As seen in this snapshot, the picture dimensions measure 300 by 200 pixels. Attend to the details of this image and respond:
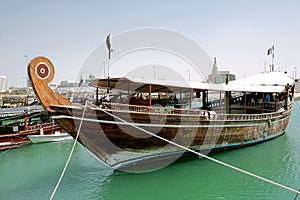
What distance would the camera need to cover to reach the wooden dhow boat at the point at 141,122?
25.4 feet

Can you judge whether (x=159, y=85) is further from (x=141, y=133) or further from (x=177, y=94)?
(x=177, y=94)

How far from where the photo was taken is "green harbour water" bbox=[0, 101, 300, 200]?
760 centimetres

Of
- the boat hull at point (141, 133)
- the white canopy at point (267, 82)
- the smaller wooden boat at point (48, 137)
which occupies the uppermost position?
the white canopy at point (267, 82)

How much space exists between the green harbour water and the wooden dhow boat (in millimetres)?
732

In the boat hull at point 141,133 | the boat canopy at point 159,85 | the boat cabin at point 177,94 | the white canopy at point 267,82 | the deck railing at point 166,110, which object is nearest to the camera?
the boat hull at point 141,133

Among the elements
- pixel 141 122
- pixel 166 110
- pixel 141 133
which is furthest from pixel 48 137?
pixel 166 110

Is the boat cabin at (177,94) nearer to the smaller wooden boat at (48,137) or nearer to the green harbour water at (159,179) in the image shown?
the green harbour water at (159,179)

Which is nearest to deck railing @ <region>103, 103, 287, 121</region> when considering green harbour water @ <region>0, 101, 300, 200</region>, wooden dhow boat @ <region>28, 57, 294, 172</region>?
wooden dhow boat @ <region>28, 57, 294, 172</region>

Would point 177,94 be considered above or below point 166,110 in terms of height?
above

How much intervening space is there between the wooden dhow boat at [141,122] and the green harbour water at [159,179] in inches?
28.8

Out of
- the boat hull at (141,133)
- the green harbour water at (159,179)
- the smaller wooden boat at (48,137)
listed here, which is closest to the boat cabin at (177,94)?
the boat hull at (141,133)

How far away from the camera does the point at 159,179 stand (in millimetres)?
8688

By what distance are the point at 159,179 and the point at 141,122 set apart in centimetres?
228

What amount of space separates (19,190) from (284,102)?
1617cm
